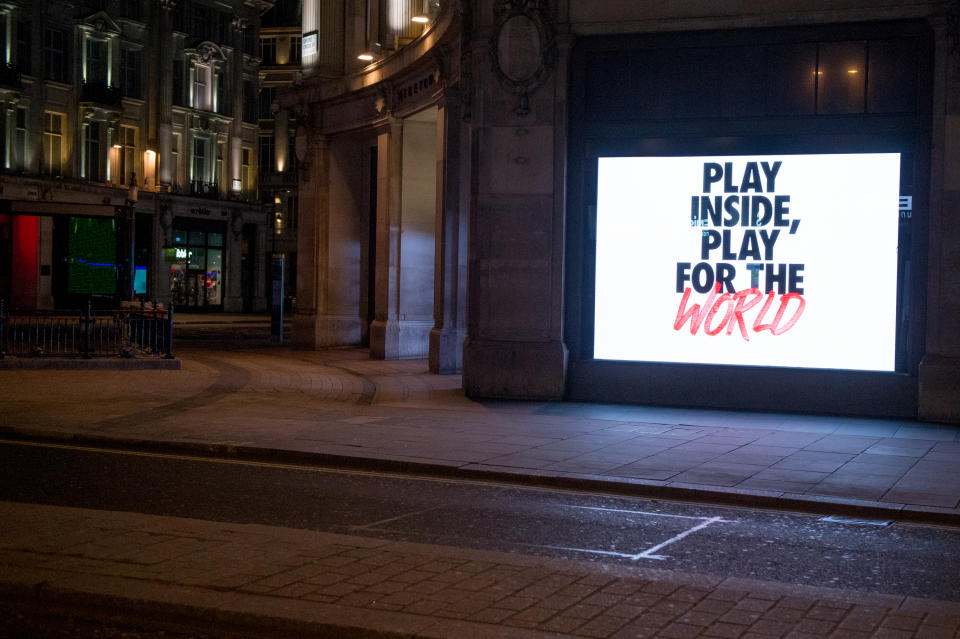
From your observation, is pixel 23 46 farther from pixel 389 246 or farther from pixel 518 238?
pixel 518 238

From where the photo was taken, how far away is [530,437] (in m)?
12.0

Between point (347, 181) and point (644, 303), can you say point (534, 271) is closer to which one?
point (644, 303)

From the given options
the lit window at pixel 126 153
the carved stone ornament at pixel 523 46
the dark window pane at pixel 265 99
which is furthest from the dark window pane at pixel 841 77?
the dark window pane at pixel 265 99

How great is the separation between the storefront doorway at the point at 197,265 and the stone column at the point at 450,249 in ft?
123

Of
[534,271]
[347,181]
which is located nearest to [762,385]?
[534,271]

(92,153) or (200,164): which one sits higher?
(200,164)

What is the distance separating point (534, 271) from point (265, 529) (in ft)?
30.8

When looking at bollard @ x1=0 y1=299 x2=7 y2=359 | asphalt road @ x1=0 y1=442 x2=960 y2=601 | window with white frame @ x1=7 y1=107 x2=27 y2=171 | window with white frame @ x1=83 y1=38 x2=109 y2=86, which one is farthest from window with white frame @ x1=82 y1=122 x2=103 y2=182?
asphalt road @ x1=0 y1=442 x2=960 y2=601

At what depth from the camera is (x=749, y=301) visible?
49.5 feet

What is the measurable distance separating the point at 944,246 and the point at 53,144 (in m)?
43.1

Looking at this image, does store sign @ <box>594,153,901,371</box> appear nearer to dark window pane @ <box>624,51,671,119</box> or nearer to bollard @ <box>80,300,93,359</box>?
dark window pane @ <box>624,51,671,119</box>

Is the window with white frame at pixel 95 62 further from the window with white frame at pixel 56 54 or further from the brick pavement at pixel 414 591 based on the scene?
the brick pavement at pixel 414 591

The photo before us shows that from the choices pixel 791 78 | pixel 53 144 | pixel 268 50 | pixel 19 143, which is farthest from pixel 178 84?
pixel 791 78

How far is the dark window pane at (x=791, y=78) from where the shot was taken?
48.1 ft
